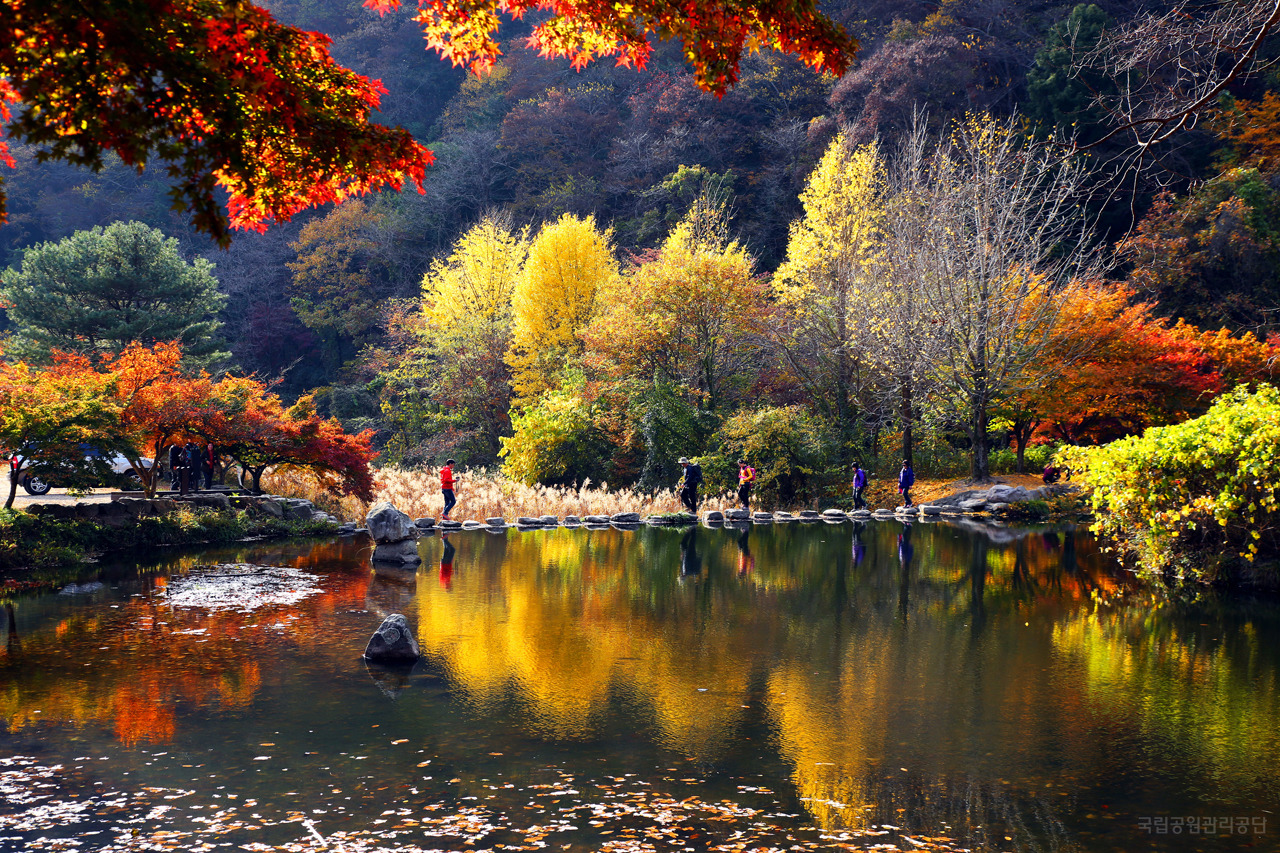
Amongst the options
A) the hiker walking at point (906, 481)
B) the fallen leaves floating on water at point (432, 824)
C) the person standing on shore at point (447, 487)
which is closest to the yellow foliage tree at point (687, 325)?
the hiker walking at point (906, 481)

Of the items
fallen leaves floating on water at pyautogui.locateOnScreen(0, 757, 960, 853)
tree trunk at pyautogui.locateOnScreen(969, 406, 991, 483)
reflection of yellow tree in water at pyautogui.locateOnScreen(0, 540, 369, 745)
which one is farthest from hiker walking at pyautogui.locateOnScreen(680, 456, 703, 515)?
fallen leaves floating on water at pyautogui.locateOnScreen(0, 757, 960, 853)

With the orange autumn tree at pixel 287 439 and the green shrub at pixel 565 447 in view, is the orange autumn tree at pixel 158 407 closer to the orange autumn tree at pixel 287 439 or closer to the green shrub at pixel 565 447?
the orange autumn tree at pixel 287 439

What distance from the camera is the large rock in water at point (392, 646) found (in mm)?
9086

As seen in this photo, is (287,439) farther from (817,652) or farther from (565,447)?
(817,652)

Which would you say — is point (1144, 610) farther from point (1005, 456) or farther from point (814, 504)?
point (1005, 456)

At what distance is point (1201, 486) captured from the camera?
39.2 feet

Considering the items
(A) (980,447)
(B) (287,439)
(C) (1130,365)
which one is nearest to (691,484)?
(A) (980,447)

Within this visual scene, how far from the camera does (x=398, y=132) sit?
21.7ft

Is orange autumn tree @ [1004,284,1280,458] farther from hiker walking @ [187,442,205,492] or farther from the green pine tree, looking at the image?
the green pine tree

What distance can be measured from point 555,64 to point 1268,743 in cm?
5322

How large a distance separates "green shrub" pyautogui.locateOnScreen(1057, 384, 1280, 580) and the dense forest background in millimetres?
16187

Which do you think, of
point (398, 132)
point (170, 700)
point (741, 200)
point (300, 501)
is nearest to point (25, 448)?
point (300, 501)

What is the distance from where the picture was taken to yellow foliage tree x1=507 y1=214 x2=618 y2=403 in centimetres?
3152

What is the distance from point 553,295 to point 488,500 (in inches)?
461
